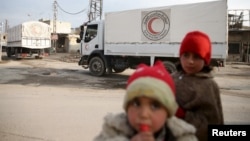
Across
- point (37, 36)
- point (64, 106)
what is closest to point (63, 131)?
point (64, 106)

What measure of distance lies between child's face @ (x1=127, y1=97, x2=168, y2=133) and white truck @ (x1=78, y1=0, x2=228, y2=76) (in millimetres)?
8935

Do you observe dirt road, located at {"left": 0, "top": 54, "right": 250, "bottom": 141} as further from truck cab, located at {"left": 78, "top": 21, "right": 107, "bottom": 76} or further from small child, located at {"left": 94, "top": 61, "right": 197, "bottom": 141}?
truck cab, located at {"left": 78, "top": 21, "right": 107, "bottom": 76}

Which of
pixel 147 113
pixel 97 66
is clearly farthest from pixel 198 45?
pixel 97 66

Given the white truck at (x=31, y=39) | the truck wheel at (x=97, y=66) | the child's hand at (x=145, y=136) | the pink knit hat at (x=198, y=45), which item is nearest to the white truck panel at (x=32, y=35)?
the white truck at (x=31, y=39)

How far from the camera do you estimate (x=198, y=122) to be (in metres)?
1.79

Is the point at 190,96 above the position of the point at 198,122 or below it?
above

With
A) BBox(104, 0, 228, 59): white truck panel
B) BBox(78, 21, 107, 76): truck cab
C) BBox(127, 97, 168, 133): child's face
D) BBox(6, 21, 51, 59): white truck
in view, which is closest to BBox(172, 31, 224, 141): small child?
BBox(127, 97, 168, 133): child's face

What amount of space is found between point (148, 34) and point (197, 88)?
1129 cm

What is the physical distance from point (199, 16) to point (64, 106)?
7.13m

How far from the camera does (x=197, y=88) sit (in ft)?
6.06

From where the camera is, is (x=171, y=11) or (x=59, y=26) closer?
(x=171, y=11)

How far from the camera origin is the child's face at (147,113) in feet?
4.72

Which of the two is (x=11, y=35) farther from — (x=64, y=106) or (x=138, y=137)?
(x=138, y=137)

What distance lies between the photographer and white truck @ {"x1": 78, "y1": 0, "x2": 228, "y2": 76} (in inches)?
452
